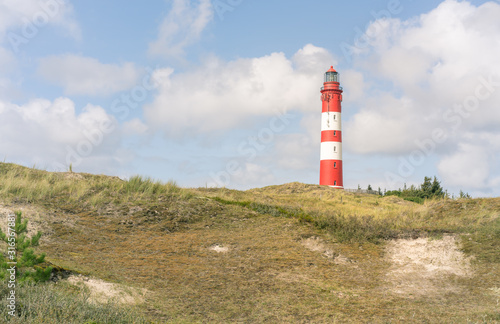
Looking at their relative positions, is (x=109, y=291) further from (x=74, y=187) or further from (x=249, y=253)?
(x=74, y=187)

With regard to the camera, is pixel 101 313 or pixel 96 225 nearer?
pixel 101 313

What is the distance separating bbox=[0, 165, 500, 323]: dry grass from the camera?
8820 millimetres

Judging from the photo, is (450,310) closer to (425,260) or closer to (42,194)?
(425,260)

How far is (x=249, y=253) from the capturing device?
12445 millimetres

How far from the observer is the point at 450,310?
889 centimetres

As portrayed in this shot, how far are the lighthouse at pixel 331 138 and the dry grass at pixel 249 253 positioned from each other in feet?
78.8

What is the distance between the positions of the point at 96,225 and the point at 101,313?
8.86m

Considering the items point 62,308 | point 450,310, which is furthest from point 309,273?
point 62,308

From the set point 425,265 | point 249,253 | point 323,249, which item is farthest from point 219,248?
point 425,265

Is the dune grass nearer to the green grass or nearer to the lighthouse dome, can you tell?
the green grass

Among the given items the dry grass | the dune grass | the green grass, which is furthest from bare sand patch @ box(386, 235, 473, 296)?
the dune grass

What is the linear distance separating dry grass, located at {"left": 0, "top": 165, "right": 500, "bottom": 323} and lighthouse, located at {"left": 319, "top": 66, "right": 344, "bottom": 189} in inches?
946

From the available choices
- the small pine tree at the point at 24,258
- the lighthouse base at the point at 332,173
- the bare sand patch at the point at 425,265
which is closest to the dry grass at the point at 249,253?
the bare sand patch at the point at 425,265

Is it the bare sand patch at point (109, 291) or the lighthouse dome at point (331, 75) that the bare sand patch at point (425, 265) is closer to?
the bare sand patch at point (109, 291)
